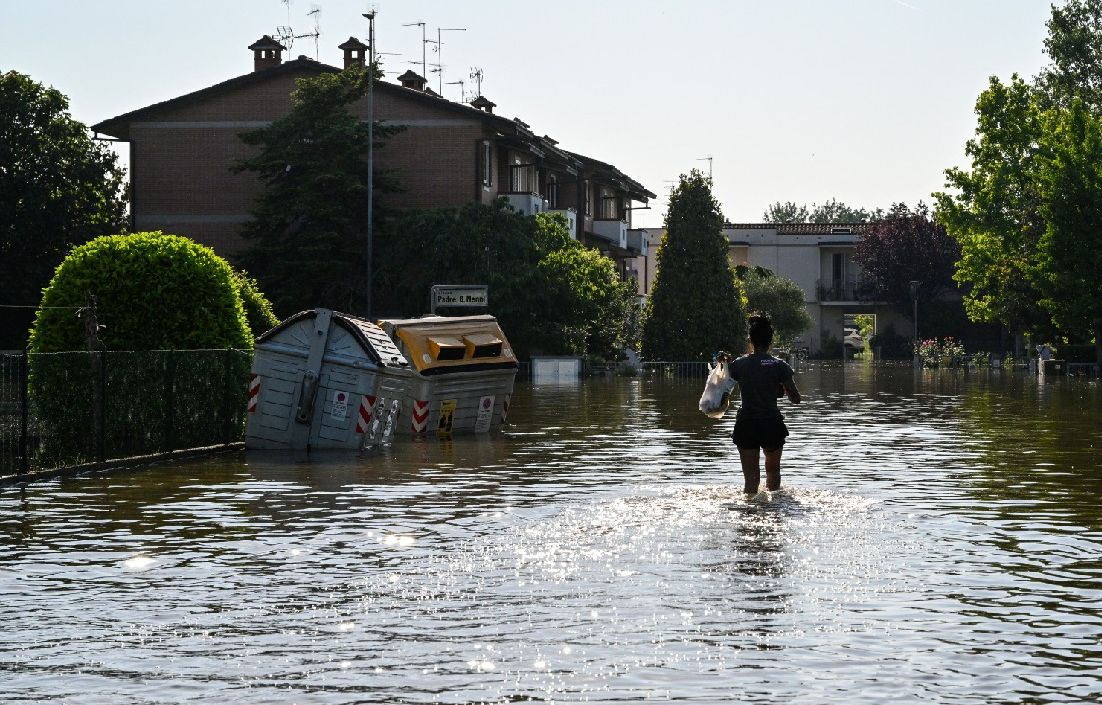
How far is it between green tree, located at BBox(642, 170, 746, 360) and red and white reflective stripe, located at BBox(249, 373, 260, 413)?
5007 cm

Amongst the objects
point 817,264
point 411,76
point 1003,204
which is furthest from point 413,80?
point 817,264

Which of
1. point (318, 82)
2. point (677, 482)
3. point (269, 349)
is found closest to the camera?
point (677, 482)

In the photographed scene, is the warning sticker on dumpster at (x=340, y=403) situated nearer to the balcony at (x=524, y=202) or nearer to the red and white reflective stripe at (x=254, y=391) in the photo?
the red and white reflective stripe at (x=254, y=391)

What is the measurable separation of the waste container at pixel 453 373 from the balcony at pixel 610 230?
55.0 metres

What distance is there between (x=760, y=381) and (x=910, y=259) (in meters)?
91.9

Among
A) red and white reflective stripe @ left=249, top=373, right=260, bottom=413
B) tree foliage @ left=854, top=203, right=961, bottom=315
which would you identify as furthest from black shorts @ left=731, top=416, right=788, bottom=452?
tree foliage @ left=854, top=203, right=961, bottom=315

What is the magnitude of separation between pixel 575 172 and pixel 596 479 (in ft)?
190

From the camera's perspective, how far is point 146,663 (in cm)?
836

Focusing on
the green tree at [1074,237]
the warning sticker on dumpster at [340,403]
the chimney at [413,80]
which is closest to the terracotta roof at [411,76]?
the chimney at [413,80]

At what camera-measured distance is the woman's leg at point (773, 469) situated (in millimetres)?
15961

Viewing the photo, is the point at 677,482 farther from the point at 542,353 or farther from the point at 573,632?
the point at 542,353

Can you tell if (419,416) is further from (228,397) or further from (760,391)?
(760,391)

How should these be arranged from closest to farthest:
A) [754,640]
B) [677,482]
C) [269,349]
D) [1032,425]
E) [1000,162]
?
[754,640]
[677,482]
[269,349]
[1032,425]
[1000,162]

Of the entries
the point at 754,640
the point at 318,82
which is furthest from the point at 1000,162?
the point at 754,640
